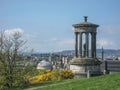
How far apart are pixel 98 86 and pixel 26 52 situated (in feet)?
78.3

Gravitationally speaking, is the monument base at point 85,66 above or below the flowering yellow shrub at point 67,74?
above

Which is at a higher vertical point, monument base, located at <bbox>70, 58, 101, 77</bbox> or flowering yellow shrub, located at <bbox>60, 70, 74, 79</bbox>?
monument base, located at <bbox>70, 58, 101, 77</bbox>

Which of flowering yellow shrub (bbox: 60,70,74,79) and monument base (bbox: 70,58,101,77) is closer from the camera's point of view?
monument base (bbox: 70,58,101,77)

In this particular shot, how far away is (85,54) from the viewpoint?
46594 millimetres

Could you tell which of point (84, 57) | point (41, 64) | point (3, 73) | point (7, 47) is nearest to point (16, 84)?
point (3, 73)

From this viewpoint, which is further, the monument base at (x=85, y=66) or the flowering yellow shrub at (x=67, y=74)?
the flowering yellow shrub at (x=67, y=74)

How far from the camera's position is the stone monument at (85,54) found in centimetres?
4584

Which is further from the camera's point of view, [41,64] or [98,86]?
[41,64]

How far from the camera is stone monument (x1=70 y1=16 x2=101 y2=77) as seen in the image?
1805 inches

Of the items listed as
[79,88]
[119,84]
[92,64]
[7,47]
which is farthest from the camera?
[92,64]

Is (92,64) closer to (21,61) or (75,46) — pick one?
(75,46)

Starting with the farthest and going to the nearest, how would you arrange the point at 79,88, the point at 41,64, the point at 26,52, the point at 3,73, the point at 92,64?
the point at 41,64 → the point at 92,64 → the point at 26,52 → the point at 3,73 → the point at 79,88

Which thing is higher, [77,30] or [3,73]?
[77,30]

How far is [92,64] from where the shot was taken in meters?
45.8
